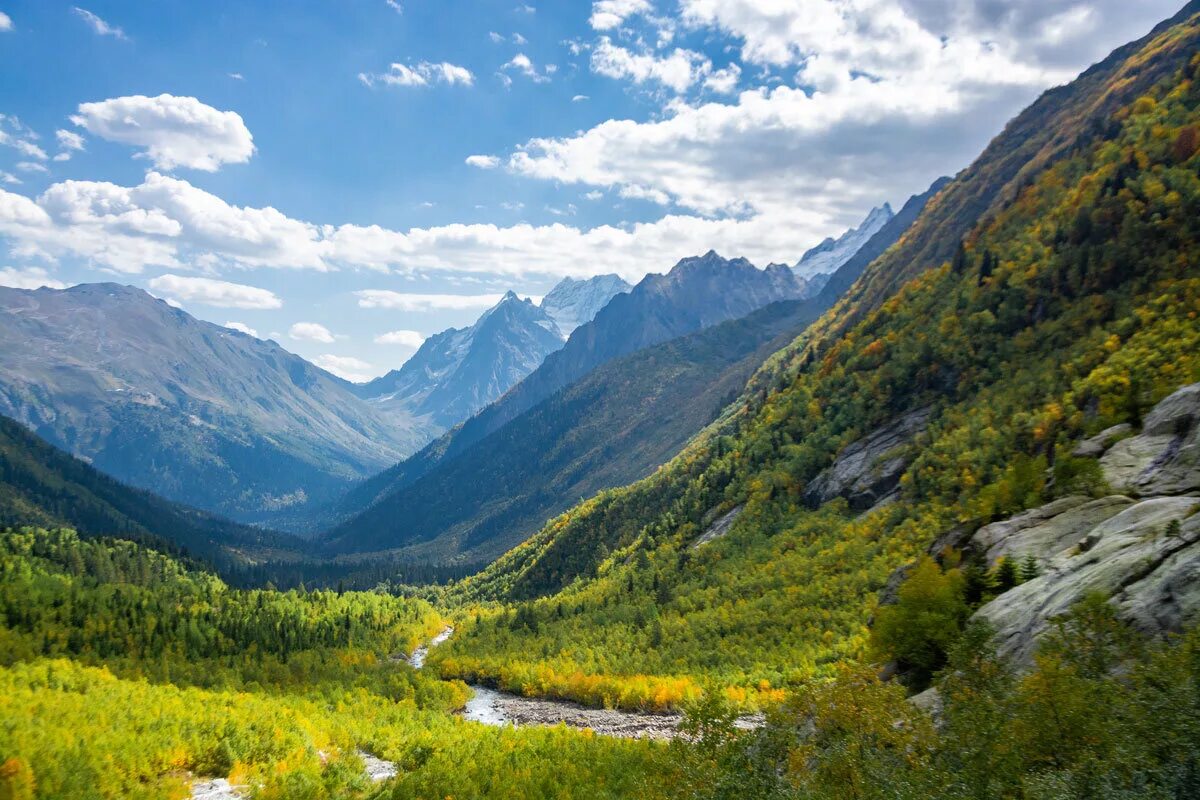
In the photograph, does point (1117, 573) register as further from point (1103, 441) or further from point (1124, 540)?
point (1103, 441)

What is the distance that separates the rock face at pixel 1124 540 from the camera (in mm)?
26219

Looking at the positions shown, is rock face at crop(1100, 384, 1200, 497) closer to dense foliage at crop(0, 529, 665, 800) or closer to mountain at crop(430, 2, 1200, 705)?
mountain at crop(430, 2, 1200, 705)

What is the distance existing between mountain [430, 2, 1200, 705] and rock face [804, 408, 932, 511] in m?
0.42

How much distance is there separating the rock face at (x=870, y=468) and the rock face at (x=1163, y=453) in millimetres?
52281

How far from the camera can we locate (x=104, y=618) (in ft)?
350

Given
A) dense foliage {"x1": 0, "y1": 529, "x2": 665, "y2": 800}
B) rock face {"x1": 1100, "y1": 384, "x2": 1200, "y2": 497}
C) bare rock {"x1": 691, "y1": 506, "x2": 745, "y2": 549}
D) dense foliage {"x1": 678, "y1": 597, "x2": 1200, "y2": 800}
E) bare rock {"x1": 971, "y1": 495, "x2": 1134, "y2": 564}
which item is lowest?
dense foliage {"x1": 0, "y1": 529, "x2": 665, "y2": 800}

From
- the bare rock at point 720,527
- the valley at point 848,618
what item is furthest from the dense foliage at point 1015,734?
the bare rock at point 720,527

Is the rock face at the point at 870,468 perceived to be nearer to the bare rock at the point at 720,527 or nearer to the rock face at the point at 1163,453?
the bare rock at the point at 720,527

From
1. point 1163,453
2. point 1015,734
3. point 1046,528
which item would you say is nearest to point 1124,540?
point 1046,528

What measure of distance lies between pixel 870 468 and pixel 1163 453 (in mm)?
64460

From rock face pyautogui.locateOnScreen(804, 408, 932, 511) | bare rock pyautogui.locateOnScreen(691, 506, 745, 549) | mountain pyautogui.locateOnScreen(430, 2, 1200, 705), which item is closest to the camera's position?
mountain pyautogui.locateOnScreen(430, 2, 1200, 705)

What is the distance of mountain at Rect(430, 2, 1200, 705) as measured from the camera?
1462 inches

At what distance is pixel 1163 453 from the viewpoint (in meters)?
39.7

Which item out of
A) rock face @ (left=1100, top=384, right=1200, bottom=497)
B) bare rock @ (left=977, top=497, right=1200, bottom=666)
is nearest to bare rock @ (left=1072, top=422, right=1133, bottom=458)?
rock face @ (left=1100, top=384, right=1200, bottom=497)
